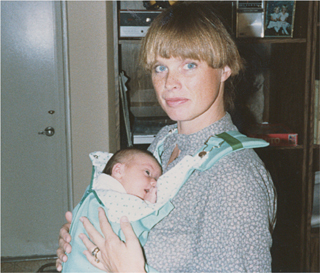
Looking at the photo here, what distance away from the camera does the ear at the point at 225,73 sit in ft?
3.48

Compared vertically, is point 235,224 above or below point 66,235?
above

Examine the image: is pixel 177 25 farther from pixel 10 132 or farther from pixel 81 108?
pixel 10 132

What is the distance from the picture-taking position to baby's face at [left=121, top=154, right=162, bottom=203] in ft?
3.82

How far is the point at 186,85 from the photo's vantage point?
101 cm

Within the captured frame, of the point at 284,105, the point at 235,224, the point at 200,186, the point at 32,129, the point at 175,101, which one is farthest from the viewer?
the point at 32,129

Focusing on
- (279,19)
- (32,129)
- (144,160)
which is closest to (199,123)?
(144,160)

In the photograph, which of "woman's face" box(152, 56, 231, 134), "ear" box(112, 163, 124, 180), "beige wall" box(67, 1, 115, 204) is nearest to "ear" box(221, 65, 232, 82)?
"woman's face" box(152, 56, 231, 134)

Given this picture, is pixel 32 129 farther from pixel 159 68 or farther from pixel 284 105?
pixel 159 68

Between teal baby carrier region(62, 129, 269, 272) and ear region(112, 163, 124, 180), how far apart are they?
92mm

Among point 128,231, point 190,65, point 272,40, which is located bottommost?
point 128,231

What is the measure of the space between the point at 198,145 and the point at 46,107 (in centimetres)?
211

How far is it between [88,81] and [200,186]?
2.07m

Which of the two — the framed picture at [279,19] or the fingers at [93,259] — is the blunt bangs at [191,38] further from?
the framed picture at [279,19]

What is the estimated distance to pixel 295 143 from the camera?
7.46ft
